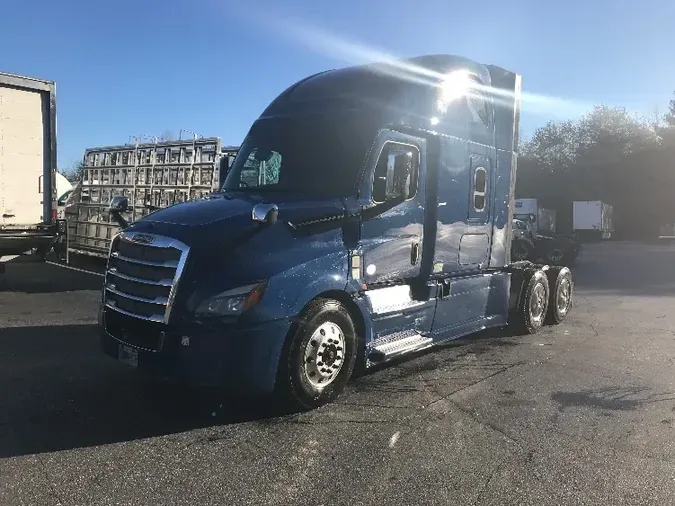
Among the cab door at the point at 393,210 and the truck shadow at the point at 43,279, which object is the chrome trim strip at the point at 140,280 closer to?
the cab door at the point at 393,210

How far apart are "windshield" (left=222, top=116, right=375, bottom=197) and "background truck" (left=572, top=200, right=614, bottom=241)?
41.6 m

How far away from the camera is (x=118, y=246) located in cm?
539

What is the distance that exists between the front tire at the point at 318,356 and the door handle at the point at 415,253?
117 centimetres

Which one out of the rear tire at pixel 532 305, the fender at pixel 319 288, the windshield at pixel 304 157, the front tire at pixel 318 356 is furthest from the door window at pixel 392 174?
the rear tire at pixel 532 305

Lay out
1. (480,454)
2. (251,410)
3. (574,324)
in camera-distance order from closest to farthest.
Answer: (480,454) < (251,410) < (574,324)

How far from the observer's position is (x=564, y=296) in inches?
405

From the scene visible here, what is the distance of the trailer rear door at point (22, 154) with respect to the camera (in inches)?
419

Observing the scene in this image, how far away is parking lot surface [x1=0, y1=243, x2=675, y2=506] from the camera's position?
Result: 12.5 feet

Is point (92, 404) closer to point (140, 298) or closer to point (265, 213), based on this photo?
point (140, 298)

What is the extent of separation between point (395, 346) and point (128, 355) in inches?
96.9

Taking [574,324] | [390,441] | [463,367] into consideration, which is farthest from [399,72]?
[574,324]

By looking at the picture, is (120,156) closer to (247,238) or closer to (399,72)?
(399,72)

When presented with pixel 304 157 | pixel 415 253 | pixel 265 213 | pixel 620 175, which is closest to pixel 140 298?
pixel 265 213

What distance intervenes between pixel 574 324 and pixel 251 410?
6.73 metres
